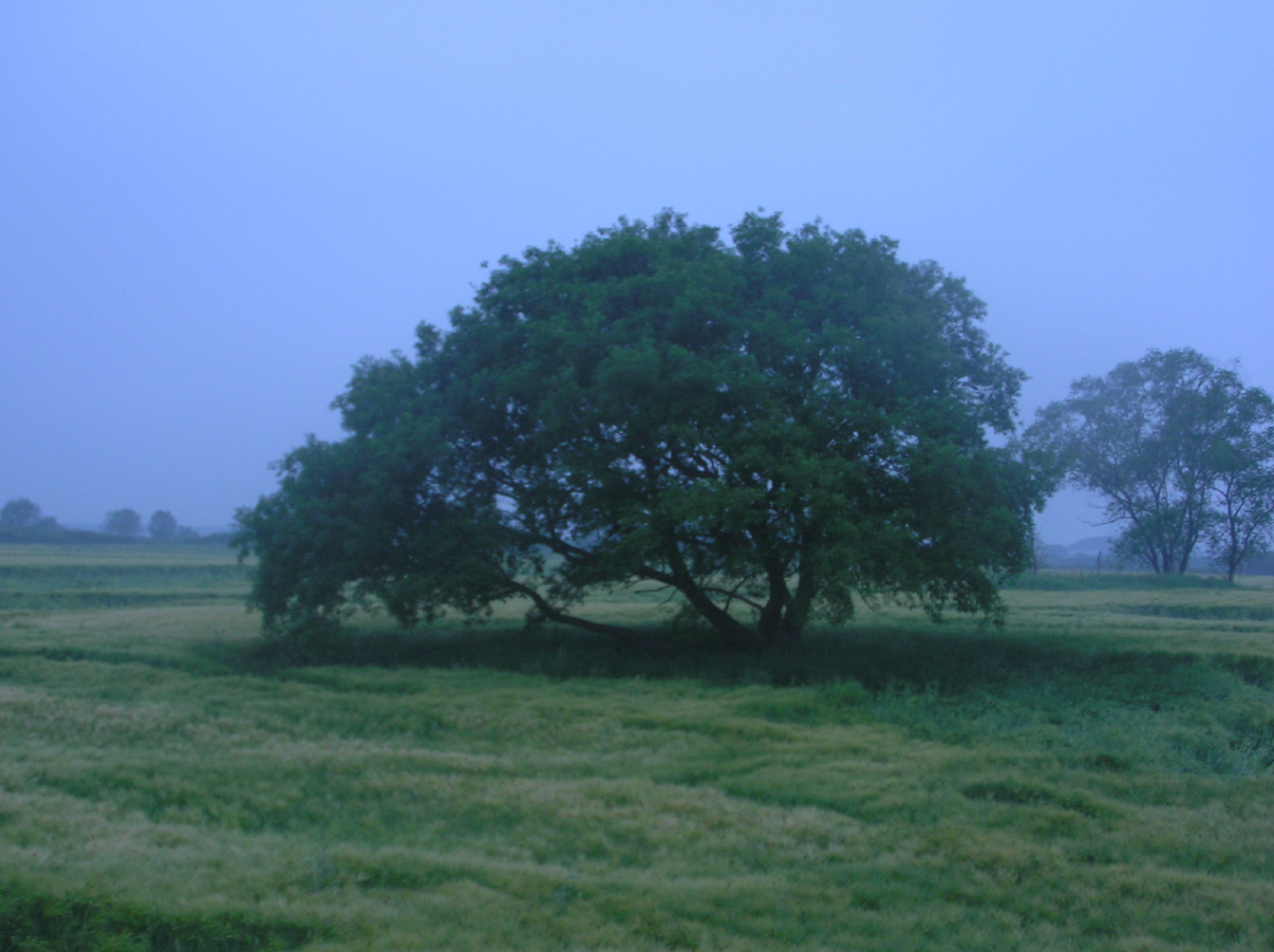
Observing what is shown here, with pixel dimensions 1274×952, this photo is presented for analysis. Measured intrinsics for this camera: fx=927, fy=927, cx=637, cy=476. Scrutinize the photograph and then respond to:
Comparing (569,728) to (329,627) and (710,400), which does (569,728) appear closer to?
(710,400)

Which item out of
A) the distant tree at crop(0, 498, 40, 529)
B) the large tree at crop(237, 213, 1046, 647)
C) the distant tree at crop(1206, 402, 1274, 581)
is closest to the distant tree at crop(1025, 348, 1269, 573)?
the distant tree at crop(1206, 402, 1274, 581)

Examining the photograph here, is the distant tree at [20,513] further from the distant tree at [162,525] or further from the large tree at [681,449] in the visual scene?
the large tree at [681,449]

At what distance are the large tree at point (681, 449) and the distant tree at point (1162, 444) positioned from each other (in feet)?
89.9

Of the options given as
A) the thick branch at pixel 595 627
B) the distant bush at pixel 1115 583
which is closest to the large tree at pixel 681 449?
the thick branch at pixel 595 627

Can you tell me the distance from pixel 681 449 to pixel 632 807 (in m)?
10.3

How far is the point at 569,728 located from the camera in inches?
464

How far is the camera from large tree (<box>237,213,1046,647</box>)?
17047mm

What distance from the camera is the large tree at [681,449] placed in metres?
17.0

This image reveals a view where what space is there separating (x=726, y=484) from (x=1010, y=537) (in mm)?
5622

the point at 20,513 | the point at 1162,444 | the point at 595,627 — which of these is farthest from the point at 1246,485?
the point at 20,513

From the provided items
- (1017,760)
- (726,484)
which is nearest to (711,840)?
(1017,760)

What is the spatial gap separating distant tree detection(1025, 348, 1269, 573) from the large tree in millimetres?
27409

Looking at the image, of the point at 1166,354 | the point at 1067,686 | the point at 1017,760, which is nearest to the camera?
the point at 1017,760

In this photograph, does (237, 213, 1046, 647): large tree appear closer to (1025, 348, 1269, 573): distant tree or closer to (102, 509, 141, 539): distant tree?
(1025, 348, 1269, 573): distant tree
